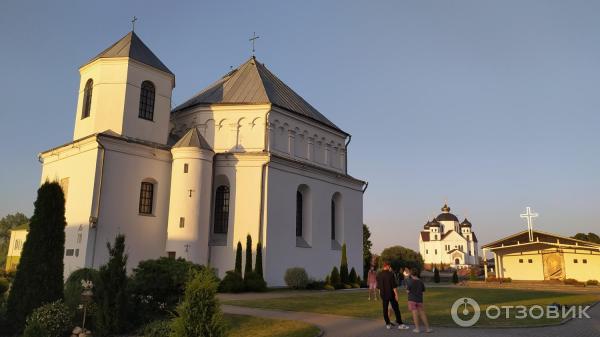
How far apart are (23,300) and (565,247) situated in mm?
40501

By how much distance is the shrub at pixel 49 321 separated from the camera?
39.1 ft

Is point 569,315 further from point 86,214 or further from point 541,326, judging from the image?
point 86,214

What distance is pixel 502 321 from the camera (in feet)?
43.6

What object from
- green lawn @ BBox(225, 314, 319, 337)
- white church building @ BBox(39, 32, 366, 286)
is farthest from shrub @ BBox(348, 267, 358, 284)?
green lawn @ BBox(225, 314, 319, 337)

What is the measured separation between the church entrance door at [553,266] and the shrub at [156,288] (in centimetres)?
3697

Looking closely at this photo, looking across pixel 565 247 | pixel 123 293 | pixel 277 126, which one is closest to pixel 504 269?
pixel 565 247

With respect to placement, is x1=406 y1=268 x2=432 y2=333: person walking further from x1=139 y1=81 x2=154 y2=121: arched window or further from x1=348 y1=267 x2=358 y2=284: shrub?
x1=139 y1=81 x2=154 y2=121: arched window

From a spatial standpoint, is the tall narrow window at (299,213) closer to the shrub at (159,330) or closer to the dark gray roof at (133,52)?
the dark gray roof at (133,52)

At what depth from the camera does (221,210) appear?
2948 cm

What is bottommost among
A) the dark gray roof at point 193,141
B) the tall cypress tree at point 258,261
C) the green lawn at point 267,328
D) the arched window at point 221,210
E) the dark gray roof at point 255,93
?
the green lawn at point 267,328

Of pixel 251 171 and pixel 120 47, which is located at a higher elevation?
pixel 120 47

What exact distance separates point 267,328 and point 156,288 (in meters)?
4.06

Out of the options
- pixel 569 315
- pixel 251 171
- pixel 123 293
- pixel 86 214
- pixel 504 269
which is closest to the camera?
pixel 123 293

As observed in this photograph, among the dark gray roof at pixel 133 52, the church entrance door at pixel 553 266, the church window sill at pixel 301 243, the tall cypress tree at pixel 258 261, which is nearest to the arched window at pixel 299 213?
the church window sill at pixel 301 243
